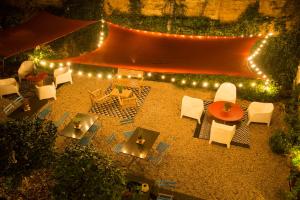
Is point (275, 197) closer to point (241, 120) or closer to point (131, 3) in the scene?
point (241, 120)

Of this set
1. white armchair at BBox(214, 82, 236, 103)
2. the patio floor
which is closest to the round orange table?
white armchair at BBox(214, 82, 236, 103)

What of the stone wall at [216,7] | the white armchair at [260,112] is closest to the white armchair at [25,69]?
the stone wall at [216,7]

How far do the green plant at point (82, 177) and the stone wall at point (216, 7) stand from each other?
325 inches

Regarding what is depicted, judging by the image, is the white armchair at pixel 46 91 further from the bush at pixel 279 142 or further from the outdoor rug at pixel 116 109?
the bush at pixel 279 142

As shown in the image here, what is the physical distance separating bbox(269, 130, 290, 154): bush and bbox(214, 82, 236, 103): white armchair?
175 centimetres

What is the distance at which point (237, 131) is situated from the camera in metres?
8.81

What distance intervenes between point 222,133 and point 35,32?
5.60 m

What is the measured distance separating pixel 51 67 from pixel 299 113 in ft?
26.3

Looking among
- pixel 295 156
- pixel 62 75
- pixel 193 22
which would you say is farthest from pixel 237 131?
pixel 62 75

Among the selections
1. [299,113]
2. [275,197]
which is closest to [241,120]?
[299,113]

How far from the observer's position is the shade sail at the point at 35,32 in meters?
8.45

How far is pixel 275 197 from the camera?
695 cm

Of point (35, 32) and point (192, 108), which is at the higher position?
point (35, 32)

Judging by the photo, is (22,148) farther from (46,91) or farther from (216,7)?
(216,7)
